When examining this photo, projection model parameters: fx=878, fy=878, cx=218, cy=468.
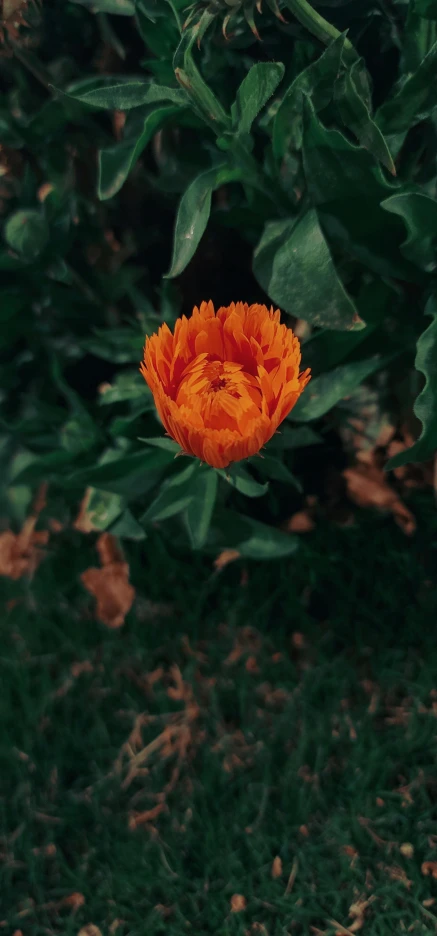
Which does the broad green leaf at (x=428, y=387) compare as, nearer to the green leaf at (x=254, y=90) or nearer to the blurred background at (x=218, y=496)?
the blurred background at (x=218, y=496)

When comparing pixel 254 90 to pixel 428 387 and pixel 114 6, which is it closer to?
pixel 114 6

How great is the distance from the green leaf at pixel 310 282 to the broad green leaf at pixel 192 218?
3.9 inches

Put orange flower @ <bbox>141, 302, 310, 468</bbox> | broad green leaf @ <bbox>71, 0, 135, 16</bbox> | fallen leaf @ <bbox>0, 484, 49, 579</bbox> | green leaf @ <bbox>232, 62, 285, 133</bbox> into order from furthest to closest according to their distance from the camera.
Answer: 1. fallen leaf @ <bbox>0, 484, 49, 579</bbox>
2. broad green leaf @ <bbox>71, 0, 135, 16</bbox>
3. green leaf @ <bbox>232, 62, 285, 133</bbox>
4. orange flower @ <bbox>141, 302, 310, 468</bbox>

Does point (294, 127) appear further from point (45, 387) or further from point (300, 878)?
point (300, 878)

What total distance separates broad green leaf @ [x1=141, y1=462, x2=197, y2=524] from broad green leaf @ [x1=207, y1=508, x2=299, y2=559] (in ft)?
0.36

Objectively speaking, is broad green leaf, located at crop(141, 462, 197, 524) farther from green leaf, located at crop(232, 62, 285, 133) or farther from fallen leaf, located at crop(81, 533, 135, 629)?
green leaf, located at crop(232, 62, 285, 133)

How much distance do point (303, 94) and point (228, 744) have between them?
2.56ft

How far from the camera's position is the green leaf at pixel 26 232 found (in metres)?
1.12

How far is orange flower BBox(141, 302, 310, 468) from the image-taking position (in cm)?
75

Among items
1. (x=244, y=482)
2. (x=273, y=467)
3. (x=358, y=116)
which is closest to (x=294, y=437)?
(x=273, y=467)

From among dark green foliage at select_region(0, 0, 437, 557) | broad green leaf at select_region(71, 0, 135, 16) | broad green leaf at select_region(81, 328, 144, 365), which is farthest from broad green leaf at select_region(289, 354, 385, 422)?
broad green leaf at select_region(71, 0, 135, 16)

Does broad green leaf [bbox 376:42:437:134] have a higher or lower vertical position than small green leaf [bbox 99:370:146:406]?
higher

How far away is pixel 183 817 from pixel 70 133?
94cm

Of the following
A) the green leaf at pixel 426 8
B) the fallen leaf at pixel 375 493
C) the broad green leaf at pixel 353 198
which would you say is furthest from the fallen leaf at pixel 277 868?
the green leaf at pixel 426 8
